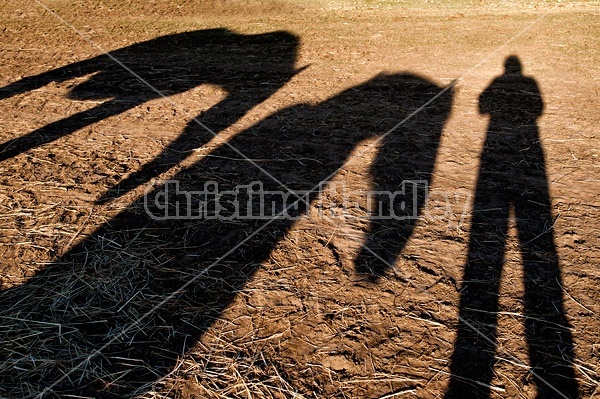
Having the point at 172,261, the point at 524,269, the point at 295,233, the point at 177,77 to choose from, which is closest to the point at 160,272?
the point at 172,261

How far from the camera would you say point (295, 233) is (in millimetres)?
3832

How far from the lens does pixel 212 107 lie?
611 cm

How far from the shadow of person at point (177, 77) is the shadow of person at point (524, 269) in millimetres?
2785

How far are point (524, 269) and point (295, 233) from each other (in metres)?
1.57

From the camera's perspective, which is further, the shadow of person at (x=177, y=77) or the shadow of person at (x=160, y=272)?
the shadow of person at (x=177, y=77)

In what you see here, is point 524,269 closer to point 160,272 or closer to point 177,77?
point 160,272

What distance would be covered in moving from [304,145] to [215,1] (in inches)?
292

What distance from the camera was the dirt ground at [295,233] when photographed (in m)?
2.74

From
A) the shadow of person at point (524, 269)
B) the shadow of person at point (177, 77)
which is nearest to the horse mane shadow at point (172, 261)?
the shadow of person at point (177, 77)

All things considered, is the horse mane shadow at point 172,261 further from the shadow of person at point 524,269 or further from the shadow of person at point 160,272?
the shadow of person at point 524,269

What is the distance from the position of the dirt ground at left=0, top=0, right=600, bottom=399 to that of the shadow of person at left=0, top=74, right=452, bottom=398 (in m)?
0.01

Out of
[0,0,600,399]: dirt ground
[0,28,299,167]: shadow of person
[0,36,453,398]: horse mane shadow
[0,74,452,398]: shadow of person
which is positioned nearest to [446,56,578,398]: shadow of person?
[0,0,600,399]: dirt ground

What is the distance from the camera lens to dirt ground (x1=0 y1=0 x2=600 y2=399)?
2.74 metres

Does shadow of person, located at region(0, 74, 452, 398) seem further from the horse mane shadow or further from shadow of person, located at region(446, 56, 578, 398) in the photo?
shadow of person, located at region(446, 56, 578, 398)
